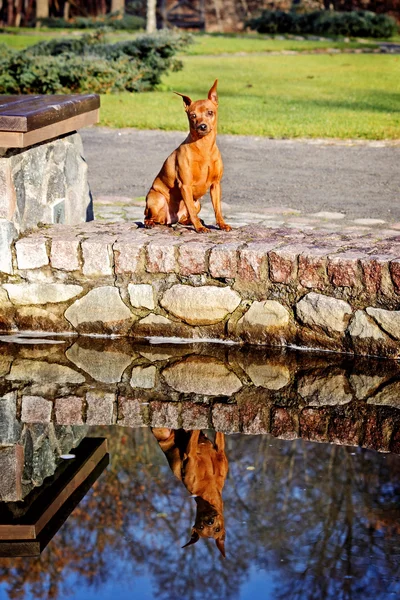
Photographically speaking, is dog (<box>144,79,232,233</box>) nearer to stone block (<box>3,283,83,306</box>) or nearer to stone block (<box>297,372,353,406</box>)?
stone block (<box>3,283,83,306</box>)

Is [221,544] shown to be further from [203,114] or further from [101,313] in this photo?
[203,114]

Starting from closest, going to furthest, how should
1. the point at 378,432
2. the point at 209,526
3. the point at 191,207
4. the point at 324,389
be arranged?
the point at 209,526 → the point at 378,432 → the point at 324,389 → the point at 191,207

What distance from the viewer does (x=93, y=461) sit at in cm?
419

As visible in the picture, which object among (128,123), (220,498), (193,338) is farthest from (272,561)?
(128,123)

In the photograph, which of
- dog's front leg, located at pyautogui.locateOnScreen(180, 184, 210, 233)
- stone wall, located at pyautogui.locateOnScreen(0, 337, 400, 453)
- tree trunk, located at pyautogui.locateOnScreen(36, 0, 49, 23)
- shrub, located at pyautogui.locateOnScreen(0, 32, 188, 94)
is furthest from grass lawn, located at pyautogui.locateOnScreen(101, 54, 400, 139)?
tree trunk, located at pyautogui.locateOnScreen(36, 0, 49, 23)

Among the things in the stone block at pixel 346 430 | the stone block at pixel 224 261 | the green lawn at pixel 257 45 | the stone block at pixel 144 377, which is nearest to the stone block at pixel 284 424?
the stone block at pixel 346 430

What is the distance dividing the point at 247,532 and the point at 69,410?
5.20 ft

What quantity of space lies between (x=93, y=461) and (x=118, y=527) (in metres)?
0.64

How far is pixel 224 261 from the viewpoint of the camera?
18.6 ft

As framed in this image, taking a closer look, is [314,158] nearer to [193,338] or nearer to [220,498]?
[193,338]

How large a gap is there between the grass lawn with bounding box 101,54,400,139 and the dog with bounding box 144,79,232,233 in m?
5.92

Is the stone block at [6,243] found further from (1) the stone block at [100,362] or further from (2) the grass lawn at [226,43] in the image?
(2) the grass lawn at [226,43]

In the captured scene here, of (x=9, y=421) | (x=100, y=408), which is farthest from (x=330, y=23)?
(x=9, y=421)

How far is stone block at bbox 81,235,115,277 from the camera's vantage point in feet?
19.1
